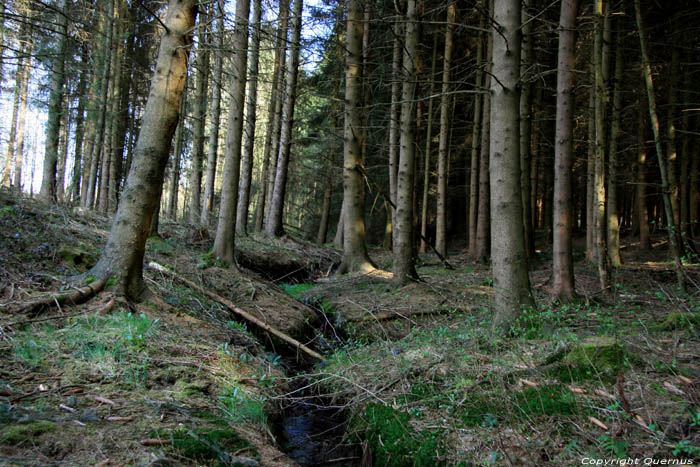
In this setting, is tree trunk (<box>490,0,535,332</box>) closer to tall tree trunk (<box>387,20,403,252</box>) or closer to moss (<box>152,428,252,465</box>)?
moss (<box>152,428,252,465</box>)

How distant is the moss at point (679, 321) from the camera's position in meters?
4.40

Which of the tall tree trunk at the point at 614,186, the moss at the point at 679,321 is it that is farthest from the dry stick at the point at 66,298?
the tall tree trunk at the point at 614,186

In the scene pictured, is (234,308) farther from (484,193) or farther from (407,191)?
(484,193)

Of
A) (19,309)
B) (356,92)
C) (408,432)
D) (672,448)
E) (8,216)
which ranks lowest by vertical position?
(408,432)

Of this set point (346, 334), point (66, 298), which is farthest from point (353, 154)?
point (66, 298)

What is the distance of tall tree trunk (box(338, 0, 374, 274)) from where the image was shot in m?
10.6

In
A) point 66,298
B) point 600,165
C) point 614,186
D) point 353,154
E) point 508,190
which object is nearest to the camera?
point 66,298

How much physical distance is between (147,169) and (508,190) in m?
4.74

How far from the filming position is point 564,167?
725 centimetres

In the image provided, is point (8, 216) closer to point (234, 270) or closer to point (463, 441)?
point (234, 270)

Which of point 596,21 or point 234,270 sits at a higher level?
point 596,21

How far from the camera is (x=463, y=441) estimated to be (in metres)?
3.23

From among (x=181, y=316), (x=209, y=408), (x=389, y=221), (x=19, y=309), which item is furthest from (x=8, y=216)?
(x=389, y=221)

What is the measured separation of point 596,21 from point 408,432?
8070 mm
